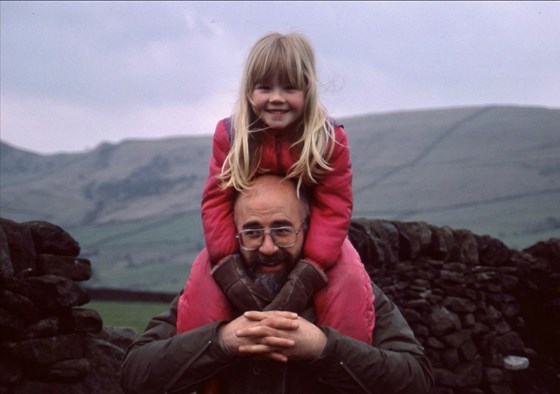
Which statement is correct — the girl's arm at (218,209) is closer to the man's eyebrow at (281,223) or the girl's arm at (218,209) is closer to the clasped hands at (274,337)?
the man's eyebrow at (281,223)

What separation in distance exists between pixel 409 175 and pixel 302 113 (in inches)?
1395

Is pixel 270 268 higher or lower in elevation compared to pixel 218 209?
lower

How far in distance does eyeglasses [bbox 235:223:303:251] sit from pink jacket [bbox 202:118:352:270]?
0.22ft

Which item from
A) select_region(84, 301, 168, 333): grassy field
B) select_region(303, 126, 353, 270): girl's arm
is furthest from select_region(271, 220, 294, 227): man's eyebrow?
select_region(84, 301, 168, 333): grassy field

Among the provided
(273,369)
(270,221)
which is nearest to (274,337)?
(273,369)

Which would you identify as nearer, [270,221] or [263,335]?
[263,335]

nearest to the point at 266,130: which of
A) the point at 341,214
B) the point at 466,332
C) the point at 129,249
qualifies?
the point at 341,214

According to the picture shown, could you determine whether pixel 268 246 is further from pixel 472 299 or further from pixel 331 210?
pixel 472 299

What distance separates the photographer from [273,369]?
275 cm

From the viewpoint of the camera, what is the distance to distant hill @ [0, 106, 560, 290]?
22.2m

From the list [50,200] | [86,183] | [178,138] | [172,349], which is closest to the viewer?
[172,349]

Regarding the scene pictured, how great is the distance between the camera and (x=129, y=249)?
27.6 meters

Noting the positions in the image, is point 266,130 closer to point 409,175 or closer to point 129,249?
point 129,249

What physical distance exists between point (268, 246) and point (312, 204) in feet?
1.05
